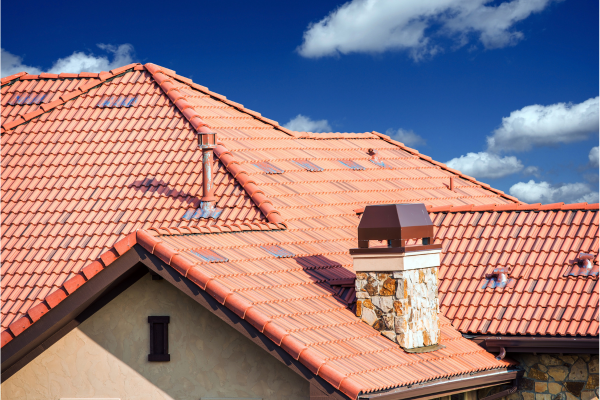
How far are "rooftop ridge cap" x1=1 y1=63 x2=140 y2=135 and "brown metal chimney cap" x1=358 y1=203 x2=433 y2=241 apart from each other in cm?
875

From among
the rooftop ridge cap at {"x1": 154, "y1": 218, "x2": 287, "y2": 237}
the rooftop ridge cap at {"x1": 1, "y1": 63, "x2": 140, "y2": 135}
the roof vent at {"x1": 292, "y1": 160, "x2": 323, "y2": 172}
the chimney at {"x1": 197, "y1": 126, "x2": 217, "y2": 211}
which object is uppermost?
the rooftop ridge cap at {"x1": 1, "y1": 63, "x2": 140, "y2": 135}

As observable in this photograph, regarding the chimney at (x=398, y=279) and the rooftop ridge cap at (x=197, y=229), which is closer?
the chimney at (x=398, y=279)

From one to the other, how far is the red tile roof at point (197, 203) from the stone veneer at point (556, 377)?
25.0 inches

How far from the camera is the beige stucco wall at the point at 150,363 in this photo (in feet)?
30.5

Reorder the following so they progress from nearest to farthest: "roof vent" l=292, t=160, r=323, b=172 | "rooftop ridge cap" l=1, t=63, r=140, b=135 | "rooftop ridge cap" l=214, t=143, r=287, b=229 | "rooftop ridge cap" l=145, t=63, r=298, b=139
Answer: "rooftop ridge cap" l=214, t=143, r=287, b=229, "roof vent" l=292, t=160, r=323, b=172, "rooftop ridge cap" l=1, t=63, r=140, b=135, "rooftop ridge cap" l=145, t=63, r=298, b=139

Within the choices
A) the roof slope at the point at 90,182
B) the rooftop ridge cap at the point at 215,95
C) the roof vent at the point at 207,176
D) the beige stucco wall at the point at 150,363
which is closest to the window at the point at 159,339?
the beige stucco wall at the point at 150,363

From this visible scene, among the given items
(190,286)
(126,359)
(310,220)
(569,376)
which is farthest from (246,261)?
(569,376)

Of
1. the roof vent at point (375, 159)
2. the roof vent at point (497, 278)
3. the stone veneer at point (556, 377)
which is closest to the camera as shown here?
the stone veneer at point (556, 377)

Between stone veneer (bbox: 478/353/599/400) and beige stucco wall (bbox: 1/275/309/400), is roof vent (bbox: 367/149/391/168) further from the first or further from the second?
beige stucco wall (bbox: 1/275/309/400)

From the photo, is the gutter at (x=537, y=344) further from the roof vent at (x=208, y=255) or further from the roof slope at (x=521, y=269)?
the roof vent at (x=208, y=255)

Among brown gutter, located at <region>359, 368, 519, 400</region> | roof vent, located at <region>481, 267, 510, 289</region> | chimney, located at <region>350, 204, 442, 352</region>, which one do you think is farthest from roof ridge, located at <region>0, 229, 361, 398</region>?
roof vent, located at <region>481, 267, 510, 289</region>

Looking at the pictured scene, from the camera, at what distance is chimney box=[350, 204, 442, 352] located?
9.71 m

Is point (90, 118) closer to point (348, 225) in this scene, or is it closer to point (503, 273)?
point (348, 225)

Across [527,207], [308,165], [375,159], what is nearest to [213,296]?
[527,207]
